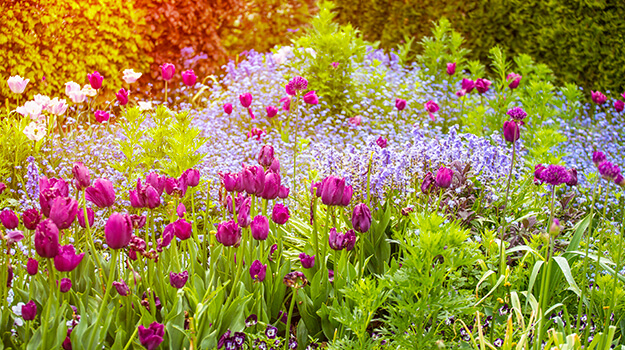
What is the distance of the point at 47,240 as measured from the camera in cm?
155

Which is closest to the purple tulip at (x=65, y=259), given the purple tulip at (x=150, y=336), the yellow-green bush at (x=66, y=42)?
the purple tulip at (x=150, y=336)

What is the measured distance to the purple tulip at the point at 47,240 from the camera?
5.08ft

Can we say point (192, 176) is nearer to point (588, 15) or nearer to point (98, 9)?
point (98, 9)

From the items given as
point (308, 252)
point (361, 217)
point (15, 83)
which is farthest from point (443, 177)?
point (15, 83)

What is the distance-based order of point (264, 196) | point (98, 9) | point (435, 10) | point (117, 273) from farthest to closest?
point (435, 10), point (98, 9), point (117, 273), point (264, 196)

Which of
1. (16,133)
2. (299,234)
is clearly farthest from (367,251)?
(16,133)

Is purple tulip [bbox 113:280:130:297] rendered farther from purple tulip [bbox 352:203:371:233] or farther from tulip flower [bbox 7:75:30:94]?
tulip flower [bbox 7:75:30:94]

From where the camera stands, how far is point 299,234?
3.11m

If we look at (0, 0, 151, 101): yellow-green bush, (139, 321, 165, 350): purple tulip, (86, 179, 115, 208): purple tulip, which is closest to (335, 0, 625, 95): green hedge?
(0, 0, 151, 101): yellow-green bush

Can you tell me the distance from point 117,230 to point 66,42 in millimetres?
4551

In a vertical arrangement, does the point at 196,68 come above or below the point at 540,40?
above

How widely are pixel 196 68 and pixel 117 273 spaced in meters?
5.28

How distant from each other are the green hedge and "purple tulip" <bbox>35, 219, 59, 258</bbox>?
6.84 meters

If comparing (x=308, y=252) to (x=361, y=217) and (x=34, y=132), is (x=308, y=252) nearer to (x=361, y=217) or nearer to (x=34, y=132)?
(x=361, y=217)
